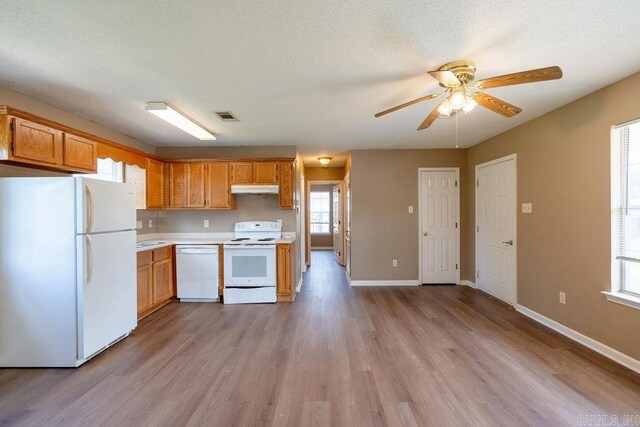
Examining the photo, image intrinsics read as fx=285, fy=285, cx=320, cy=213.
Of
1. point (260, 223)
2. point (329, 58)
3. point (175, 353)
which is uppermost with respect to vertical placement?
point (329, 58)

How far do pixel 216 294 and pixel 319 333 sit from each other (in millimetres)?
1873

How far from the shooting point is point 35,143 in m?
2.47

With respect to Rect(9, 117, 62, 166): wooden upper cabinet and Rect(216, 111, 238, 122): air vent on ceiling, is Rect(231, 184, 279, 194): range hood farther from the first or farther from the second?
Rect(9, 117, 62, 166): wooden upper cabinet

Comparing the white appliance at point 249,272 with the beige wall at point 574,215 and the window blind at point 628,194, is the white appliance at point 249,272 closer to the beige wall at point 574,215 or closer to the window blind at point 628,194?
the beige wall at point 574,215

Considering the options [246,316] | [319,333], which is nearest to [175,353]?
[246,316]

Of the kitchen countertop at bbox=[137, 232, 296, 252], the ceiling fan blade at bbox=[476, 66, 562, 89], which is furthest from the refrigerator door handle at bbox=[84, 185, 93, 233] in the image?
the ceiling fan blade at bbox=[476, 66, 562, 89]

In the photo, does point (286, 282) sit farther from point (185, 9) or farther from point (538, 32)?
point (538, 32)

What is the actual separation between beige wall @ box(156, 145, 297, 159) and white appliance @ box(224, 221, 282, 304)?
5.02 feet

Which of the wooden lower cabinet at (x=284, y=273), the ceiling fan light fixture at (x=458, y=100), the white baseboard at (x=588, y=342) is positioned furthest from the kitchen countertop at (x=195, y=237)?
the white baseboard at (x=588, y=342)

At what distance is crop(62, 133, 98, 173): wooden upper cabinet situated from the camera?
2758 millimetres

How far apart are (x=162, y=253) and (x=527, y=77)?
438 cm

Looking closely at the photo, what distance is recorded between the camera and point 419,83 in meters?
2.48

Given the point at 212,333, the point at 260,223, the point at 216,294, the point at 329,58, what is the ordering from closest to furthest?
the point at 329,58
the point at 212,333
the point at 216,294
the point at 260,223

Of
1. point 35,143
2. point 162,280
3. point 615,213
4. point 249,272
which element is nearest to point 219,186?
point 249,272
